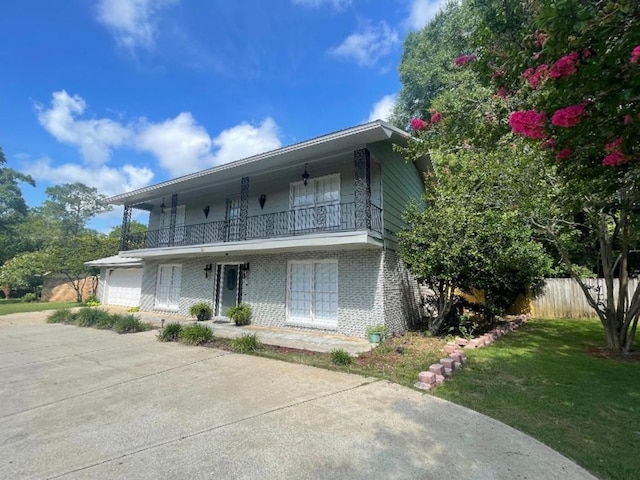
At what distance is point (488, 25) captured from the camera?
4.37 metres

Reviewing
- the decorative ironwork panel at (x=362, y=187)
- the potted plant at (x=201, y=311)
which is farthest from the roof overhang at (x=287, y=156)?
the potted plant at (x=201, y=311)

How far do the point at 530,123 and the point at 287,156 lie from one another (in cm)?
734

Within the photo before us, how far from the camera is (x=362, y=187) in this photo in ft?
30.3

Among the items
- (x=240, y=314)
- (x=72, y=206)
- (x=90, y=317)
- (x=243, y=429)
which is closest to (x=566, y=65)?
(x=243, y=429)

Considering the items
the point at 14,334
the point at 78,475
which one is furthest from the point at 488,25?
the point at 14,334

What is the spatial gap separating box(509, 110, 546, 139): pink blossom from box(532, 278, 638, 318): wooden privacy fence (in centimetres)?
1393

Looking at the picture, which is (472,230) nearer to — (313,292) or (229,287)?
(313,292)

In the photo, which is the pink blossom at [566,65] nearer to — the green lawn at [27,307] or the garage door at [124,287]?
the garage door at [124,287]

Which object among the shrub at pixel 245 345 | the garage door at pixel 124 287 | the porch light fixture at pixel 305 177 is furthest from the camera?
the garage door at pixel 124 287

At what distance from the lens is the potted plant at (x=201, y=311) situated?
12.7m

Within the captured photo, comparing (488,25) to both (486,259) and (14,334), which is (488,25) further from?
(14,334)

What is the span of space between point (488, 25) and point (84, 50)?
13.8 metres

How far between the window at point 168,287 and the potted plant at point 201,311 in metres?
2.25

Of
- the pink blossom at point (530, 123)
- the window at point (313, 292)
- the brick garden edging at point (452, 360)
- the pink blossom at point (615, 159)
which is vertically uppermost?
the pink blossom at point (530, 123)
